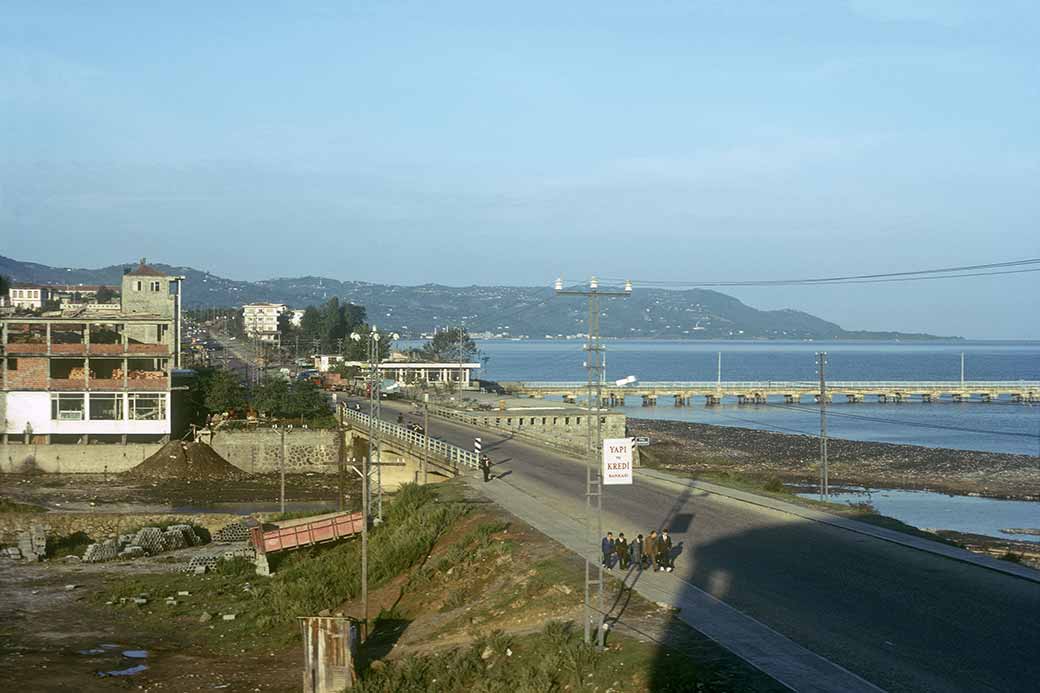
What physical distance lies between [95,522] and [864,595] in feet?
122

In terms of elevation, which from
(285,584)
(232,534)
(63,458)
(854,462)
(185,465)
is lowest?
(854,462)

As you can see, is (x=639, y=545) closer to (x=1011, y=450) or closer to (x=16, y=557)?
(x=16, y=557)

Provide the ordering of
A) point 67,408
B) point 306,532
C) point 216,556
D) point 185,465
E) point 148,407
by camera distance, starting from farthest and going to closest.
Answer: point 148,407 < point 67,408 < point 185,465 < point 216,556 < point 306,532

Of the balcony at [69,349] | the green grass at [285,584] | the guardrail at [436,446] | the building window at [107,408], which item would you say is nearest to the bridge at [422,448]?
the guardrail at [436,446]

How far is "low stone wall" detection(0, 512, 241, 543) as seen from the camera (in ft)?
162

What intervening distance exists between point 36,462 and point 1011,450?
75.1 metres

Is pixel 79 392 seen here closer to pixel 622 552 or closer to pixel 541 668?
pixel 622 552

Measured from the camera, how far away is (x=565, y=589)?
2580 cm

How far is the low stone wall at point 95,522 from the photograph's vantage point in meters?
49.4

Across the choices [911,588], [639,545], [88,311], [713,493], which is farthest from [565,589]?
[88,311]

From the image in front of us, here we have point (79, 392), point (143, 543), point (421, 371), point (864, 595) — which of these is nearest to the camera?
point (864, 595)

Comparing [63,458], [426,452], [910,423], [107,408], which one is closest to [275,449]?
[107,408]

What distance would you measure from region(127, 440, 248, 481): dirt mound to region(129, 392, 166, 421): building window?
1.91 m

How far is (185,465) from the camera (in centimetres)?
6700
